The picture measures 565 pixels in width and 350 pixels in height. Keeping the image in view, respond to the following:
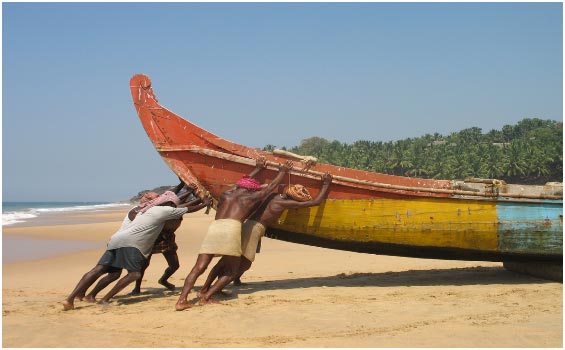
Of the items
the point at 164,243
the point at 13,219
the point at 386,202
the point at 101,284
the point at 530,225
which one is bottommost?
the point at 13,219

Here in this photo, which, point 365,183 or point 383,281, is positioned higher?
point 365,183

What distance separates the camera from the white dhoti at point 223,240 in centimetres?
609

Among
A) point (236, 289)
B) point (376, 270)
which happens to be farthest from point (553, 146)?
point (236, 289)

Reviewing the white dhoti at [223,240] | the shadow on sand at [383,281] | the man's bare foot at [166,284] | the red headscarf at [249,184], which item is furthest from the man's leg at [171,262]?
the red headscarf at [249,184]

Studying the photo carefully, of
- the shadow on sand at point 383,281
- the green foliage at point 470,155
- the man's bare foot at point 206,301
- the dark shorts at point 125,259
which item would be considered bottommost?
the shadow on sand at point 383,281

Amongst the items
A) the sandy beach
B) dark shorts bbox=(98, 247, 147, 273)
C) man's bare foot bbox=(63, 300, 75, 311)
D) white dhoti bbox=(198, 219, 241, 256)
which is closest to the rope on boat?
white dhoti bbox=(198, 219, 241, 256)

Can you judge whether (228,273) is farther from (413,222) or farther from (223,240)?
(413,222)

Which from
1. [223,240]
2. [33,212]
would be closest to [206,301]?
[223,240]

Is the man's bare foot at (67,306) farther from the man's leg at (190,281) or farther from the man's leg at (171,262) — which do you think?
the man's leg at (171,262)

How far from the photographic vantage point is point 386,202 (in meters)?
6.89

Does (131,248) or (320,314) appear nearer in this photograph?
(320,314)

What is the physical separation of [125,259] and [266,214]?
64.5 inches

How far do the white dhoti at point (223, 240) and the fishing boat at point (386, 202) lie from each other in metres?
0.85

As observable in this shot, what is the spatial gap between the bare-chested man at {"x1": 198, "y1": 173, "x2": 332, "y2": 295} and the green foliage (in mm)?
35796
